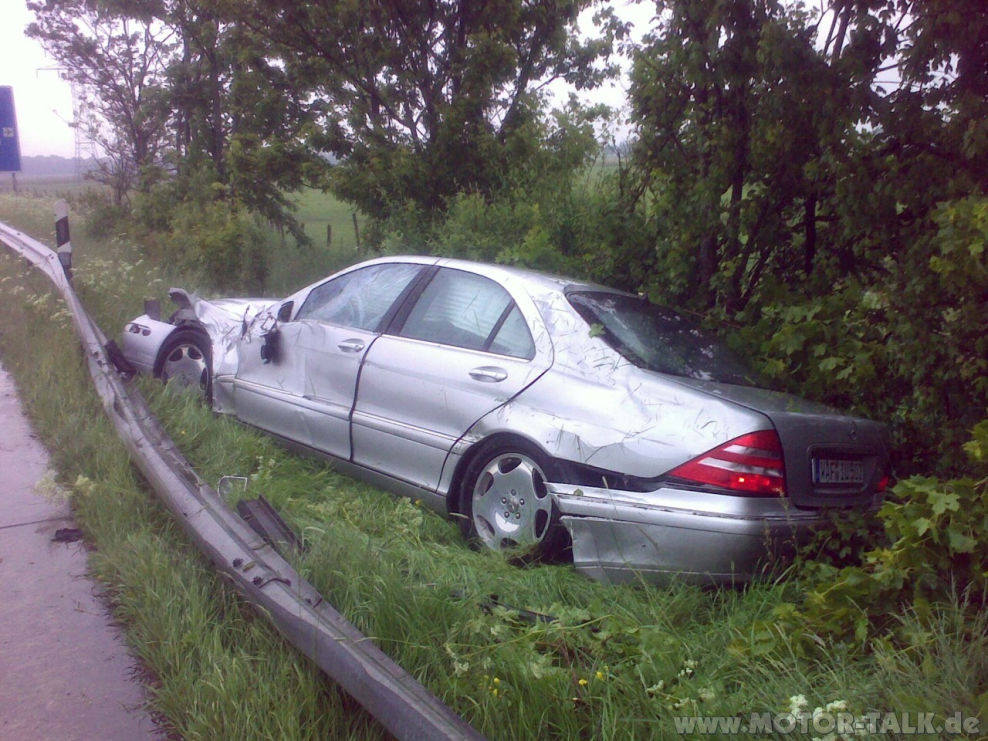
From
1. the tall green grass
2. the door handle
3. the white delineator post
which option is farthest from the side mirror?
the white delineator post

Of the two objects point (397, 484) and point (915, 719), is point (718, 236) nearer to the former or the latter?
point (397, 484)

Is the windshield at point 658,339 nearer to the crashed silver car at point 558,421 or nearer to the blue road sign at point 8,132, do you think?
the crashed silver car at point 558,421

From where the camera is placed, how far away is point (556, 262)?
25.2 feet

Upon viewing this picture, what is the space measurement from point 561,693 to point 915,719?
1.00 metres

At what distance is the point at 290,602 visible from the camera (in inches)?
119

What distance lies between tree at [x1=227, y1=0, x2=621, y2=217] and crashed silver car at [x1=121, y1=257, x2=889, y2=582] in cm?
517

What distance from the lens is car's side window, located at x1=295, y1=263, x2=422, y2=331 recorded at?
17.9 feet

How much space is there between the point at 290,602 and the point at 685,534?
159cm

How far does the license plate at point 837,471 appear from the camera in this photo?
12.8ft

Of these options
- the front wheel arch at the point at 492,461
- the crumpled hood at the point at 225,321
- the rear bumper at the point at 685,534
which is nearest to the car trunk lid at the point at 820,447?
the rear bumper at the point at 685,534

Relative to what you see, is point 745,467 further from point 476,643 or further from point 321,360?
point 321,360

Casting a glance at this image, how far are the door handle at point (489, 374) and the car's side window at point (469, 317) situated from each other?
11cm

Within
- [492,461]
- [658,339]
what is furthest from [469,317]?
[658,339]

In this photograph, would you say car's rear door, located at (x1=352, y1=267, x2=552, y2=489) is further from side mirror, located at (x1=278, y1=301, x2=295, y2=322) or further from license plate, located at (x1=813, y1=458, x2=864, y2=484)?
license plate, located at (x1=813, y1=458, x2=864, y2=484)
